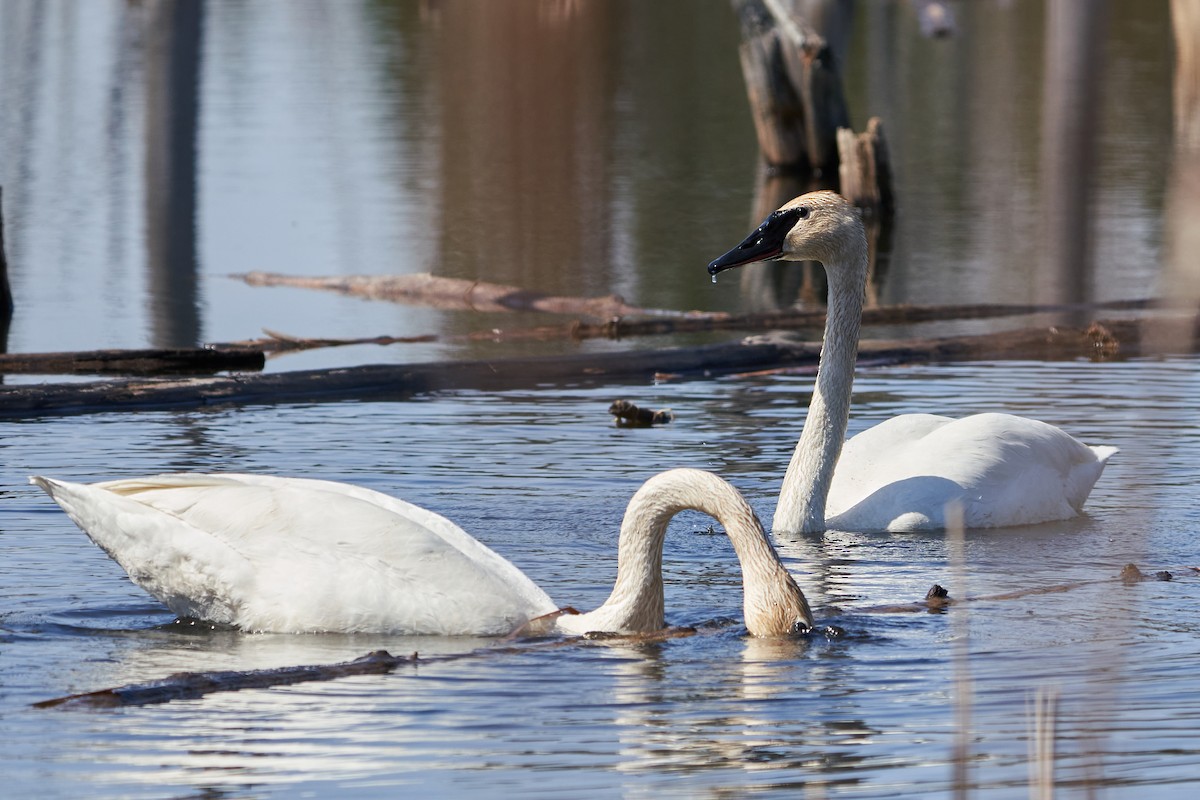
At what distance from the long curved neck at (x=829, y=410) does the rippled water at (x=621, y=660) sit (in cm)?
18

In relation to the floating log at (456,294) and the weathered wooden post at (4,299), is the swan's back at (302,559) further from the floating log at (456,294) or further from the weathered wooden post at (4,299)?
the weathered wooden post at (4,299)

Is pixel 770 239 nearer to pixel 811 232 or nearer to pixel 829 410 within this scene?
pixel 811 232

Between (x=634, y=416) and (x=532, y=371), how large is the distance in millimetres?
1415

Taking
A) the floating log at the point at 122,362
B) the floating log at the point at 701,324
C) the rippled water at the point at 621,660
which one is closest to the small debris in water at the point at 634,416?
the rippled water at the point at 621,660

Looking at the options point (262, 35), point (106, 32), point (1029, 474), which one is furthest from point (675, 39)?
point (1029, 474)

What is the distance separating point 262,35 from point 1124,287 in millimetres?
36122

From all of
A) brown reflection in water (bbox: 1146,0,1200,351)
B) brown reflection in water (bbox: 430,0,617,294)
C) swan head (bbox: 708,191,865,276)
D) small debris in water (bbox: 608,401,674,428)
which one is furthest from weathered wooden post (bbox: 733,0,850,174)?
brown reflection in water (bbox: 1146,0,1200,351)

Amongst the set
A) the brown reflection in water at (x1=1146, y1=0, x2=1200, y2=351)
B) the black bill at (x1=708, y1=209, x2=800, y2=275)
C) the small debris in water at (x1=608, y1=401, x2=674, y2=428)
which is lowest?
the small debris in water at (x1=608, y1=401, x2=674, y2=428)

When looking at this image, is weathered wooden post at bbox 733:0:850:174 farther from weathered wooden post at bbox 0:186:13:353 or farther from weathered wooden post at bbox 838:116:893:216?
weathered wooden post at bbox 0:186:13:353

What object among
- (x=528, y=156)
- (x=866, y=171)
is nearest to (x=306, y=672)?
(x=866, y=171)

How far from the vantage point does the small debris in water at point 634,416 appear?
33.5 ft

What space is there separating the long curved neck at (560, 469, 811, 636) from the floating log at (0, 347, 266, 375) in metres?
5.43

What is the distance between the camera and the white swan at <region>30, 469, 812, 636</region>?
6207 mm

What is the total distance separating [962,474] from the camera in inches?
329
